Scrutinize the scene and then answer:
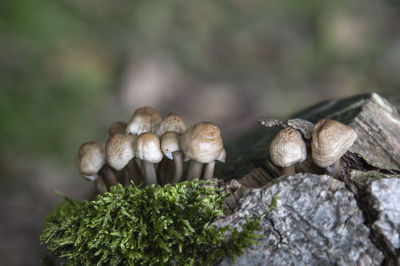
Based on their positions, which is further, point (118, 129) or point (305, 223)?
point (118, 129)

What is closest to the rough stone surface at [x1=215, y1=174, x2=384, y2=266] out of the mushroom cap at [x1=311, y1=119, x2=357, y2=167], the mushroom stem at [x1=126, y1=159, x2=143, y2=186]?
the mushroom cap at [x1=311, y1=119, x2=357, y2=167]

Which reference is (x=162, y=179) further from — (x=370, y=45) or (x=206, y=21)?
(x=370, y=45)

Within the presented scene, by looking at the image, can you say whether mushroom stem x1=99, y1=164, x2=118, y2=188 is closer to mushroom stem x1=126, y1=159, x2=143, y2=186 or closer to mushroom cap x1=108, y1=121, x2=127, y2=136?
mushroom stem x1=126, y1=159, x2=143, y2=186

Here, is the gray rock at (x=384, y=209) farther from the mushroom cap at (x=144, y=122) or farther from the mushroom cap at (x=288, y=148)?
the mushroom cap at (x=144, y=122)

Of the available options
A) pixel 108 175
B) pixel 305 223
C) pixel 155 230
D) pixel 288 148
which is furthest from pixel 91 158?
pixel 305 223

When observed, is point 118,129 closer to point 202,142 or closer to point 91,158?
point 91,158

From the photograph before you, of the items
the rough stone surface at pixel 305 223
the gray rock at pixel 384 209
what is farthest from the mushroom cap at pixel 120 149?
the gray rock at pixel 384 209
